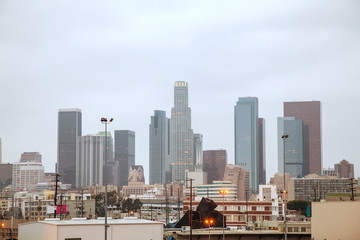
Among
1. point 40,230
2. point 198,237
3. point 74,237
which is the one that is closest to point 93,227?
point 74,237

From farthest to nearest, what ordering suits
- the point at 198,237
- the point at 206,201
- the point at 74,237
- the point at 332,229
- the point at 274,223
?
the point at 274,223 → the point at 206,201 → the point at 198,237 → the point at 332,229 → the point at 74,237

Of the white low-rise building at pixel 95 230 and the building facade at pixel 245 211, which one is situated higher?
the white low-rise building at pixel 95 230

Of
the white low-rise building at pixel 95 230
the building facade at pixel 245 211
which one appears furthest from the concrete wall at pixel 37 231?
the building facade at pixel 245 211

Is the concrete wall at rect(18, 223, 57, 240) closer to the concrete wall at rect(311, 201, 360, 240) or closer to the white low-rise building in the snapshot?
the white low-rise building

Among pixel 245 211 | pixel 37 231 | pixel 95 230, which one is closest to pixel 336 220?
pixel 95 230

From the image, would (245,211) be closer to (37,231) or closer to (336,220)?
(336,220)

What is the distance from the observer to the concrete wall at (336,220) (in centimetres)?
7125

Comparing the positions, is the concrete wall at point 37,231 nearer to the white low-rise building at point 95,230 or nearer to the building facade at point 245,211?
the white low-rise building at point 95,230

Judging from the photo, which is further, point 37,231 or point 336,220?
point 37,231

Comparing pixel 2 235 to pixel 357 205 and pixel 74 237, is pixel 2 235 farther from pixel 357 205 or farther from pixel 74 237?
pixel 357 205

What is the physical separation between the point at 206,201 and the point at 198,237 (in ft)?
130

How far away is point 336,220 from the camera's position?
238ft

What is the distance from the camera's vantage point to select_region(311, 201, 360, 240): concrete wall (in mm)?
71250

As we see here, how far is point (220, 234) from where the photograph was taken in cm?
9400
